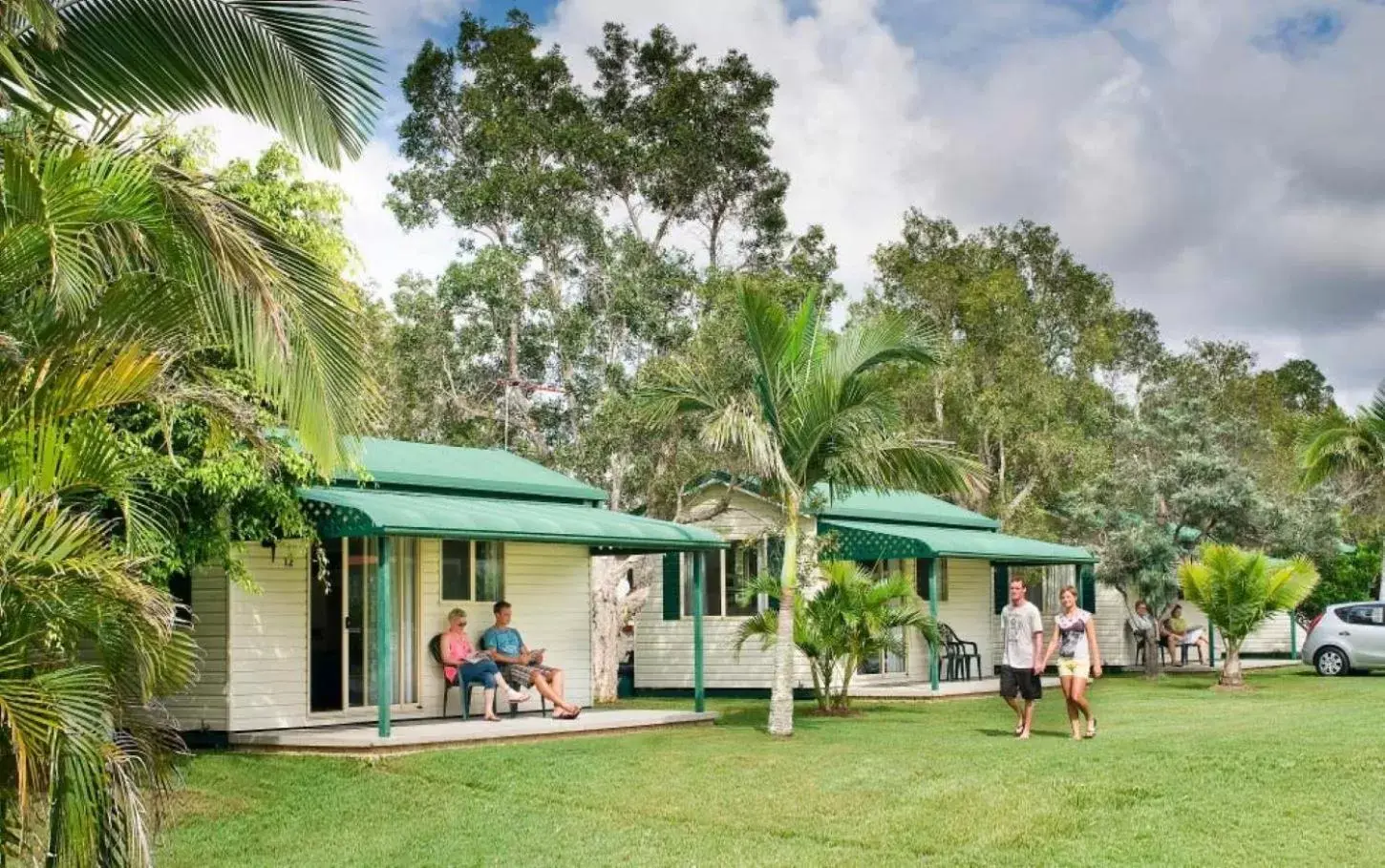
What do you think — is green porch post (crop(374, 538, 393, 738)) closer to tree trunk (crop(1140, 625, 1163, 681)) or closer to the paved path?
the paved path

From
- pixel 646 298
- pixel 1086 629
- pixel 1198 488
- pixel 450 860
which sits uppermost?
pixel 646 298

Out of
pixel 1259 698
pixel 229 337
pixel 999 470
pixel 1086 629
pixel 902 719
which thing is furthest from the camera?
pixel 999 470

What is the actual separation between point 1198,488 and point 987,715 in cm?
881

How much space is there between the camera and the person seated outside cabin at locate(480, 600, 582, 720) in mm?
18234

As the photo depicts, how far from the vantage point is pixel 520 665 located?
60.5 ft

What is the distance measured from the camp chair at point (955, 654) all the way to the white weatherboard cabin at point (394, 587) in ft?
24.3

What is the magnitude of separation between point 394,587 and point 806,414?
5.19 meters

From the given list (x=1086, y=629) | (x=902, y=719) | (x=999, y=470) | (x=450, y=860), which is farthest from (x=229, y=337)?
(x=999, y=470)

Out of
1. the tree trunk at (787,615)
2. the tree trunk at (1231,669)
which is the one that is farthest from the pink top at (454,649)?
the tree trunk at (1231,669)

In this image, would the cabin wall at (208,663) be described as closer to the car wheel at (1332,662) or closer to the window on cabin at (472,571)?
the window on cabin at (472,571)

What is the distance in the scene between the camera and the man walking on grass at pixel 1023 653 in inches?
659

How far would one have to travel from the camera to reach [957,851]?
11555 millimetres

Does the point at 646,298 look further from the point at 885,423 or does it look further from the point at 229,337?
the point at 229,337

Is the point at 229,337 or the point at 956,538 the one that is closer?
the point at 229,337
